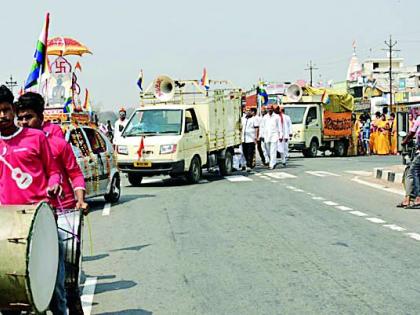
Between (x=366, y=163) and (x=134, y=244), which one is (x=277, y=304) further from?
(x=366, y=163)

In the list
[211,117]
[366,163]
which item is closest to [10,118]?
[211,117]

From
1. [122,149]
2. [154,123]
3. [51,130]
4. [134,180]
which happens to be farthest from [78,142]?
[51,130]

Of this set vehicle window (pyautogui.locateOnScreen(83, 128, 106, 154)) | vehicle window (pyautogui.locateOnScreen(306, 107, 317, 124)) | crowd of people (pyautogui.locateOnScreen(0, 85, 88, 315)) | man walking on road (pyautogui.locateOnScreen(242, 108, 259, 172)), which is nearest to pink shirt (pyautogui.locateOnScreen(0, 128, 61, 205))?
crowd of people (pyautogui.locateOnScreen(0, 85, 88, 315))

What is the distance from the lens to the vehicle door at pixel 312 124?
3045cm

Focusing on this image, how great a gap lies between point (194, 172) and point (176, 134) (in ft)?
3.81

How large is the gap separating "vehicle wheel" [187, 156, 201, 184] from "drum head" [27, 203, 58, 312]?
13.7 meters

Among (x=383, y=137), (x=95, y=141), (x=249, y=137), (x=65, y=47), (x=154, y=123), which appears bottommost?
(x=383, y=137)

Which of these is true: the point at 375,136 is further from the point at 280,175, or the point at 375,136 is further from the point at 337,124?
the point at 280,175

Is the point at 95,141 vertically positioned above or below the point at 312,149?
above

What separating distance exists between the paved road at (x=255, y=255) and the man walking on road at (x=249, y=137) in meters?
8.11

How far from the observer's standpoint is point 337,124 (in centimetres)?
3244

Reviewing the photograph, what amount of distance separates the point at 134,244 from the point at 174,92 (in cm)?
1134

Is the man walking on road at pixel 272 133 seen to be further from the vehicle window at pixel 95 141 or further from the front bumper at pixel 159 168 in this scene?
the vehicle window at pixel 95 141

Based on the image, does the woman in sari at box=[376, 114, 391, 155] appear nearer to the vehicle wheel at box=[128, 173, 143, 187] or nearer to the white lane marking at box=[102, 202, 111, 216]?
the vehicle wheel at box=[128, 173, 143, 187]
